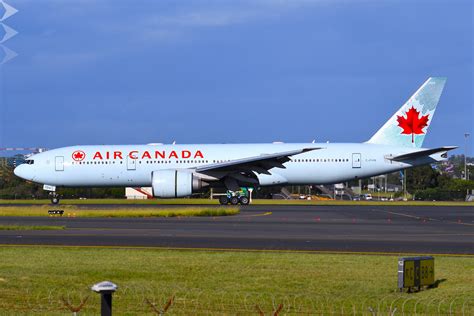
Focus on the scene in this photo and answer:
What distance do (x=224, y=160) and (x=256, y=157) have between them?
2.63m

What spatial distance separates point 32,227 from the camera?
85.6 feet

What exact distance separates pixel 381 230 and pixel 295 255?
8.98 metres

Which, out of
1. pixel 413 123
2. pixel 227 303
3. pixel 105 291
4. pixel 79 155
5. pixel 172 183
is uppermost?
pixel 413 123

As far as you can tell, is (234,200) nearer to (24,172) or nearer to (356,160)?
(356,160)

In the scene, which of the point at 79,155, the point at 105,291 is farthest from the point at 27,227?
the point at 79,155

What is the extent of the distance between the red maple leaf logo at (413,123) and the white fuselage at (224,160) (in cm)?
153

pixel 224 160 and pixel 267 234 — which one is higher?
pixel 224 160

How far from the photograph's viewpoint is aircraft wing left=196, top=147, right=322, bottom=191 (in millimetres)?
45094

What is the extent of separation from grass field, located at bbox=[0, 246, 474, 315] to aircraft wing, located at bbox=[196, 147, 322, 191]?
26.4 meters

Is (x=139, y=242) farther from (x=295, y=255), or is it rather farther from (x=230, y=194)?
(x=230, y=194)

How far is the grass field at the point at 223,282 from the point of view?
1126cm

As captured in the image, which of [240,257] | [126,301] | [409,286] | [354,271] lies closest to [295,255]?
[240,257]

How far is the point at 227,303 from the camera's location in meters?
11.5

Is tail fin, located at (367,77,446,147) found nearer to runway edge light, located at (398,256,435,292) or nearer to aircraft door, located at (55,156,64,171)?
aircraft door, located at (55,156,64,171)
